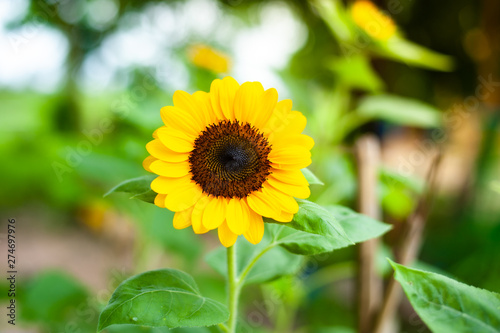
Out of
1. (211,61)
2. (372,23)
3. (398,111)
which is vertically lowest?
(398,111)

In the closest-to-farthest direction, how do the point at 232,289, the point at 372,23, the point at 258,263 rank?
1. the point at 232,289
2. the point at 258,263
3. the point at 372,23

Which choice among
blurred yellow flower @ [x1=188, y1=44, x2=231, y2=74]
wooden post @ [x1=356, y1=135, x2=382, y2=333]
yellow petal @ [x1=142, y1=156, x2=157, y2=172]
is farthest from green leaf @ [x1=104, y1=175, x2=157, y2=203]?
blurred yellow flower @ [x1=188, y1=44, x2=231, y2=74]

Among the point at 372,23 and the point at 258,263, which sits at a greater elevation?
the point at 372,23

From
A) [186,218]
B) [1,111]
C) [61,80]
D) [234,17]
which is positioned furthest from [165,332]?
[1,111]

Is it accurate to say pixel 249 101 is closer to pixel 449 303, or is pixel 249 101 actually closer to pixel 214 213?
pixel 214 213

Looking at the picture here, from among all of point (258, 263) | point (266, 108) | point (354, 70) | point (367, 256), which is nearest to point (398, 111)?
point (354, 70)

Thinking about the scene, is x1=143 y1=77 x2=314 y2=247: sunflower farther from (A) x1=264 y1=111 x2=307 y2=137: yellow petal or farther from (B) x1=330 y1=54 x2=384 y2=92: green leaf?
(B) x1=330 y1=54 x2=384 y2=92: green leaf

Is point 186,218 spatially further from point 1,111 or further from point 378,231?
point 1,111
